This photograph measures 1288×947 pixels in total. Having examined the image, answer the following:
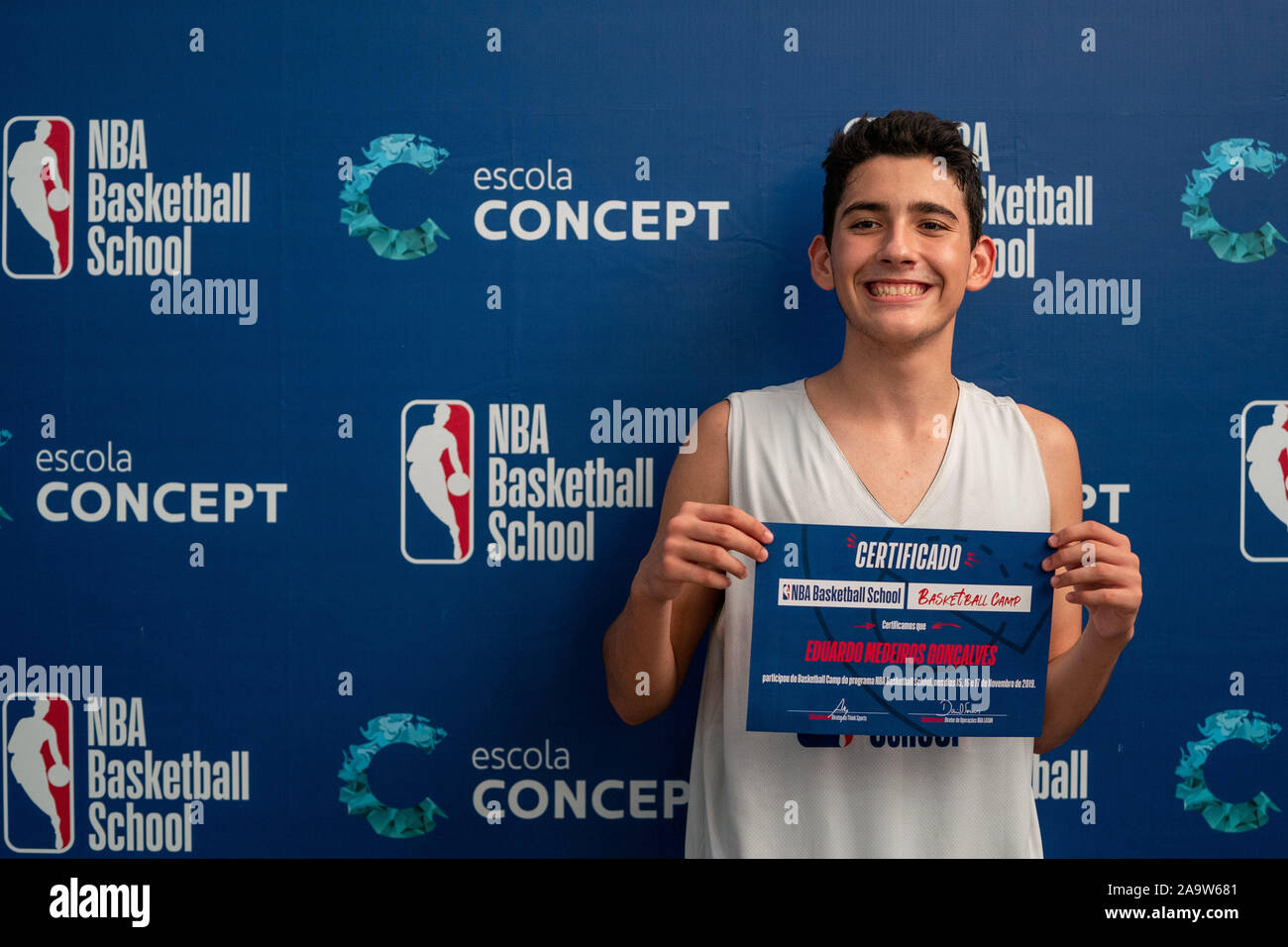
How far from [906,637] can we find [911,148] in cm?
67

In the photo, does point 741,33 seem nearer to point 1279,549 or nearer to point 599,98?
point 599,98

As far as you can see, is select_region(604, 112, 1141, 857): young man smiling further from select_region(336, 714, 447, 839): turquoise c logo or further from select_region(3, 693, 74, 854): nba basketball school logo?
select_region(3, 693, 74, 854): nba basketball school logo

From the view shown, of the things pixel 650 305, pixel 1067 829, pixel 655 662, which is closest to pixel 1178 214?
pixel 650 305

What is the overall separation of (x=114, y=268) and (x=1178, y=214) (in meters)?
1.75

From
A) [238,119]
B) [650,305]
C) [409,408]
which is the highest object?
[238,119]

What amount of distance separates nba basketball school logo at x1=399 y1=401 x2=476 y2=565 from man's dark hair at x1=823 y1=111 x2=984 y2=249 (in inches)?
26.9

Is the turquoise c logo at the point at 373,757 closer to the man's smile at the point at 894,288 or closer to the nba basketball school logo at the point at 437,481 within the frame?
the nba basketball school logo at the point at 437,481

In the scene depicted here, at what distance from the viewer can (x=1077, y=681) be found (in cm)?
126

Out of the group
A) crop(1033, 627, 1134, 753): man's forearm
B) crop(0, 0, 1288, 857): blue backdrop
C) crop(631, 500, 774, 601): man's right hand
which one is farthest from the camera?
crop(0, 0, 1288, 857): blue backdrop

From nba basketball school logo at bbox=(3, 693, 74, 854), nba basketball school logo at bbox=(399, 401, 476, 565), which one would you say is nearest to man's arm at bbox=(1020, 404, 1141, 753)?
nba basketball school logo at bbox=(399, 401, 476, 565)

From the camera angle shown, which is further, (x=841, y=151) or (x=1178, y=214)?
(x=1178, y=214)

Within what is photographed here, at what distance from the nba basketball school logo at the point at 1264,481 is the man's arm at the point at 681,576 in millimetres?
887

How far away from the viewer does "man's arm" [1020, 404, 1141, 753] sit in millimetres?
1168

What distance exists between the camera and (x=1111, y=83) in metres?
1.47
